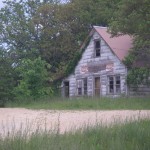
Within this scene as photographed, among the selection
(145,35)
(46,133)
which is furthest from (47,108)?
(46,133)

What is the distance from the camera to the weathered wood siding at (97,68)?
33.0 meters

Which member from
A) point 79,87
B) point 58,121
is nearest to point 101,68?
point 79,87

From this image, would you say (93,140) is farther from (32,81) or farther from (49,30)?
(49,30)

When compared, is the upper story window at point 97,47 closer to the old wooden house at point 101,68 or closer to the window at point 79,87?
the old wooden house at point 101,68

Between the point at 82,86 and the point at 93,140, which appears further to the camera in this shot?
the point at 82,86

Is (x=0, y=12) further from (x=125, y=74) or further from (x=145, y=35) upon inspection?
(x=145, y=35)

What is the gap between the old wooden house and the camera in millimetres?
33188

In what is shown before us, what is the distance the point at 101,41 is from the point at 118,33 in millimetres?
18041

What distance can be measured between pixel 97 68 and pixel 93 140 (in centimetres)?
2581

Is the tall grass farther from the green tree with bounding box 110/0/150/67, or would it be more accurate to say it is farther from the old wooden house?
the old wooden house

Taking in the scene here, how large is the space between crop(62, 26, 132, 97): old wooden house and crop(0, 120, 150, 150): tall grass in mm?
21688

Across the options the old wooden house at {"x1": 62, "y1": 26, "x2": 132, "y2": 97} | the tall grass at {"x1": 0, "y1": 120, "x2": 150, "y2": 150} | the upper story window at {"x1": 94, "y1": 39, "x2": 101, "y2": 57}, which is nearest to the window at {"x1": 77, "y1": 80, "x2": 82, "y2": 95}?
the old wooden house at {"x1": 62, "y1": 26, "x2": 132, "y2": 97}

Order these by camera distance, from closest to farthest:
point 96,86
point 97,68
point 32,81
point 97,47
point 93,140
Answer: point 93,140 → point 32,81 → point 97,68 → point 97,47 → point 96,86

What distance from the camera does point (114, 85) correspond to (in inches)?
1324
